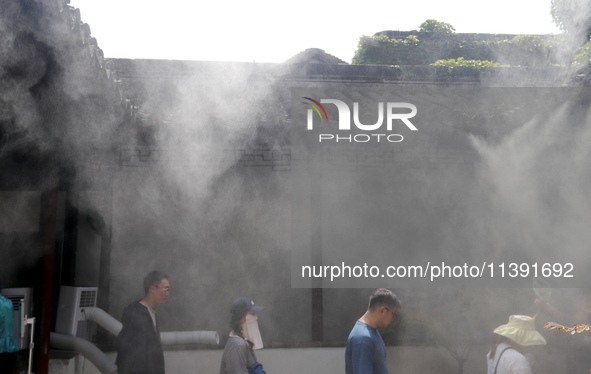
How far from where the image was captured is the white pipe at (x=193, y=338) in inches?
264

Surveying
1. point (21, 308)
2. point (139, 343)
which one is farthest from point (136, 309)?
point (21, 308)

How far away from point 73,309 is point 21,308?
73cm

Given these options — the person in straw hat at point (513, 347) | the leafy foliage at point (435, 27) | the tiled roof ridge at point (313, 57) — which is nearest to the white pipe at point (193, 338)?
the person in straw hat at point (513, 347)

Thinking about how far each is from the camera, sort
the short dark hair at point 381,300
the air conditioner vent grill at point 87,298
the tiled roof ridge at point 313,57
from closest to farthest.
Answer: the short dark hair at point 381,300
the air conditioner vent grill at point 87,298
the tiled roof ridge at point 313,57

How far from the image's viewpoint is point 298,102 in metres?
7.44

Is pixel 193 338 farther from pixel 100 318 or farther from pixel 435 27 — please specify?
pixel 435 27

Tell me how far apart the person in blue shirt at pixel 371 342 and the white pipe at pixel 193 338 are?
270cm

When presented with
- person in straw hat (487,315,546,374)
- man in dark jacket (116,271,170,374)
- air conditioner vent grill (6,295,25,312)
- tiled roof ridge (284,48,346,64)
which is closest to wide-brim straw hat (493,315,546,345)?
person in straw hat (487,315,546,374)

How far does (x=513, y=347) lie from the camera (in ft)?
16.0

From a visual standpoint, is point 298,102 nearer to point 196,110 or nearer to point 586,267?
point 196,110

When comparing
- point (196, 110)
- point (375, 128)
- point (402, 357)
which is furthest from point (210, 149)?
point (402, 357)

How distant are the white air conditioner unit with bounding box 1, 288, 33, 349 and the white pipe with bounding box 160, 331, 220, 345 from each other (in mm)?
1505

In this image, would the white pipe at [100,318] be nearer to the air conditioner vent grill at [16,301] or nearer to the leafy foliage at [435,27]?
the air conditioner vent grill at [16,301]

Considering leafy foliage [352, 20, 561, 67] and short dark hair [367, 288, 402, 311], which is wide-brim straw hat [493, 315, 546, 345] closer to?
short dark hair [367, 288, 402, 311]
